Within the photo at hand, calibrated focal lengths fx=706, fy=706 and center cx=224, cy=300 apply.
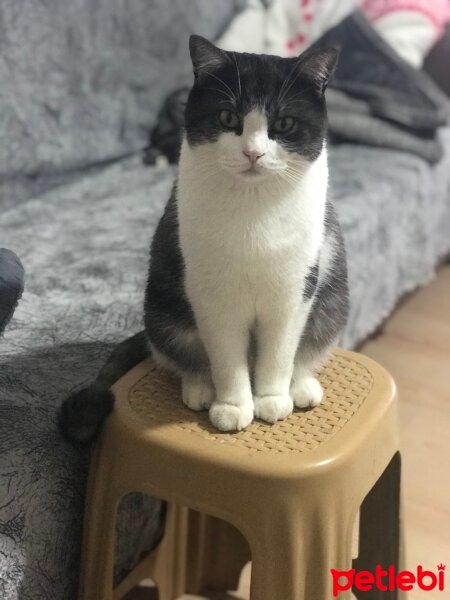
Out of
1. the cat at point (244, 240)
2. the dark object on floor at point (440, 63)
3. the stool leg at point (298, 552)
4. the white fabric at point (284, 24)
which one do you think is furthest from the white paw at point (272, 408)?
the dark object on floor at point (440, 63)

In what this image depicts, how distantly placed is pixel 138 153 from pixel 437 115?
0.91m

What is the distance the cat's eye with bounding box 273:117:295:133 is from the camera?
2.67 feet

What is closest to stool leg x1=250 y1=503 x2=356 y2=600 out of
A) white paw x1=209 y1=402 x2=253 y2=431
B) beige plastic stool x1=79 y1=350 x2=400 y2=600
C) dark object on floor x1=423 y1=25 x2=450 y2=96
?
beige plastic stool x1=79 y1=350 x2=400 y2=600

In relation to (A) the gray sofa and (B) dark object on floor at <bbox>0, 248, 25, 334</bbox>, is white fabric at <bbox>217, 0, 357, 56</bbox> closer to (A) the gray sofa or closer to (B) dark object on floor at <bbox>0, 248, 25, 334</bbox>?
(A) the gray sofa

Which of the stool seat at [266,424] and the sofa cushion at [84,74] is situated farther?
the sofa cushion at [84,74]

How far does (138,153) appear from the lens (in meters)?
2.17

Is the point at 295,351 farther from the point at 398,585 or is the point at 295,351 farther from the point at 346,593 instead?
the point at 398,585

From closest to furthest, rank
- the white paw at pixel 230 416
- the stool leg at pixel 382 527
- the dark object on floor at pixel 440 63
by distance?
1. the white paw at pixel 230 416
2. the stool leg at pixel 382 527
3. the dark object on floor at pixel 440 63

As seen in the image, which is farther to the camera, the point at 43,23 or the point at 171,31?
the point at 171,31

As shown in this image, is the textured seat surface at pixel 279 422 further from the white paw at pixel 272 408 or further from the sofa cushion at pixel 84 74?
the sofa cushion at pixel 84 74

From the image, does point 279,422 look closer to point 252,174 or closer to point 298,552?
point 298,552

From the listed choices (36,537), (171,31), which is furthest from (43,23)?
(36,537)

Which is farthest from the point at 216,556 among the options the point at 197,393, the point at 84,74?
the point at 84,74

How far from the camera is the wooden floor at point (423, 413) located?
136 cm
